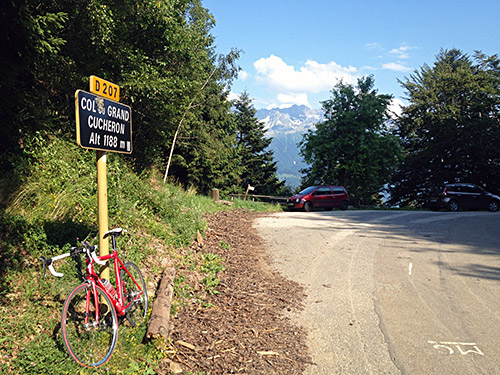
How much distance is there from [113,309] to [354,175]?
1171 inches

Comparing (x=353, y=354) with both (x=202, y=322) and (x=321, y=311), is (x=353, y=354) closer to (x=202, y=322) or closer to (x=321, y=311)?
(x=321, y=311)

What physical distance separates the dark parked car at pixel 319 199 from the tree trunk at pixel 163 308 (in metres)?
16.9

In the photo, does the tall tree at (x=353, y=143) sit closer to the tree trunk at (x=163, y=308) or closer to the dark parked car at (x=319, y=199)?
the dark parked car at (x=319, y=199)

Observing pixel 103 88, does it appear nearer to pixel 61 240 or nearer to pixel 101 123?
pixel 101 123

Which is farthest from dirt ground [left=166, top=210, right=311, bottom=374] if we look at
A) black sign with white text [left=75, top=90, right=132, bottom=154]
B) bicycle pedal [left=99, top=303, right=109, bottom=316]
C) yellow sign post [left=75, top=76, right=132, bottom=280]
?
black sign with white text [left=75, top=90, right=132, bottom=154]

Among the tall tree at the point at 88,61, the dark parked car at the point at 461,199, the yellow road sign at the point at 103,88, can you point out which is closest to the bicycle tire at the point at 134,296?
the yellow road sign at the point at 103,88

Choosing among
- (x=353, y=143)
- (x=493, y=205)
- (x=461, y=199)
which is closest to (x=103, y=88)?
(x=461, y=199)

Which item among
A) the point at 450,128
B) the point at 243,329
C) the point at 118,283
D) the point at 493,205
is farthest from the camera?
the point at 450,128

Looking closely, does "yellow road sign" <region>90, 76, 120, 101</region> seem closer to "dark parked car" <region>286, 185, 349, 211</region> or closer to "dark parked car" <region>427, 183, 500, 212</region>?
"dark parked car" <region>286, 185, 349, 211</region>

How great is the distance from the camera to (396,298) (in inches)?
240

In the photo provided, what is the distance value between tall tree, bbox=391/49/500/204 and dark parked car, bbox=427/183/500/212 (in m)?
12.2

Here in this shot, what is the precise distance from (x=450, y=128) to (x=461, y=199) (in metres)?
15.4

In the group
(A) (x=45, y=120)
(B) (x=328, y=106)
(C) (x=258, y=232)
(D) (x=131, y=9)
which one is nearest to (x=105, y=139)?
(A) (x=45, y=120)

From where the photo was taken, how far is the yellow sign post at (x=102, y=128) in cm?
371
